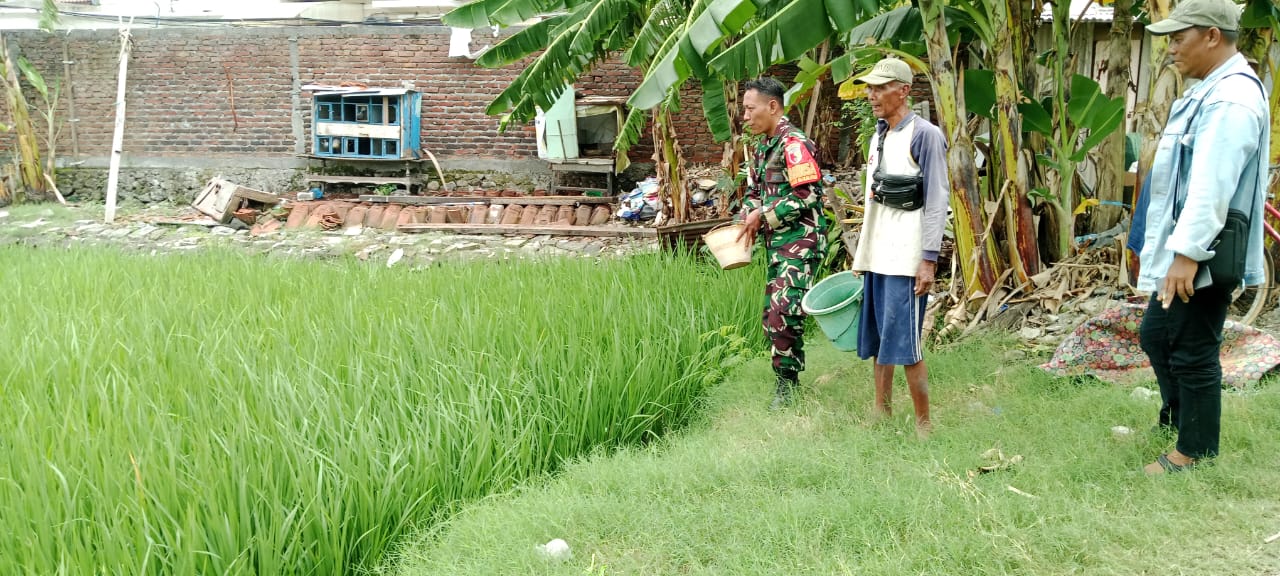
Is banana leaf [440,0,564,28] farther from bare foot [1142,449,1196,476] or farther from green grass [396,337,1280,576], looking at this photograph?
bare foot [1142,449,1196,476]

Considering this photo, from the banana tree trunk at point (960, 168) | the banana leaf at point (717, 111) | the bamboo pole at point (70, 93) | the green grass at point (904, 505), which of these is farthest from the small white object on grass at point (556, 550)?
the bamboo pole at point (70, 93)

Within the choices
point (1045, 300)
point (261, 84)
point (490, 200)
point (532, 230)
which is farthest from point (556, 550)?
point (261, 84)

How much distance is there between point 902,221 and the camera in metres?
3.08

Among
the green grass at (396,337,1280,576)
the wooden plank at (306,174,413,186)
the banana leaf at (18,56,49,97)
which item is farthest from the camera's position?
the banana leaf at (18,56,49,97)

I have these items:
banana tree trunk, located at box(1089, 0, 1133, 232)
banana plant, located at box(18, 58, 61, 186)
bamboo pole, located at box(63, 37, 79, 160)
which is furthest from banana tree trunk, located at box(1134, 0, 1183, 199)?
bamboo pole, located at box(63, 37, 79, 160)

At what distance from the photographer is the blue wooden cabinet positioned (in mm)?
10812

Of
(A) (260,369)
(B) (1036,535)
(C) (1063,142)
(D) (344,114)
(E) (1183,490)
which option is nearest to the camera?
(B) (1036,535)

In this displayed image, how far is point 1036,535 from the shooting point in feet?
7.68

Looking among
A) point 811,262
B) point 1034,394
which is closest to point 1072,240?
point 1034,394

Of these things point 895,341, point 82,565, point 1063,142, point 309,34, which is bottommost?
point 82,565

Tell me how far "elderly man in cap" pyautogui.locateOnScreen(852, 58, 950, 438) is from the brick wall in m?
7.54

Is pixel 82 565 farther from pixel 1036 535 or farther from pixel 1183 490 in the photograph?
pixel 1183 490

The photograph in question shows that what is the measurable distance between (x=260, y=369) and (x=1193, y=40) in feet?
10.8

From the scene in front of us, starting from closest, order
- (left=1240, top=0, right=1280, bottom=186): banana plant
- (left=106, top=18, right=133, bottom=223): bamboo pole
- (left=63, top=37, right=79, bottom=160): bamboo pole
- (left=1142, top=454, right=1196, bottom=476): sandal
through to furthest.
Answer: (left=1142, top=454, right=1196, bottom=476): sandal
(left=1240, top=0, right=1280, bottom=186): banana plant
(left=106, top=18, right=133, bottom=223): bamboo pole
(left=63, top=37, right=79, bottom=160): bamboo pole
